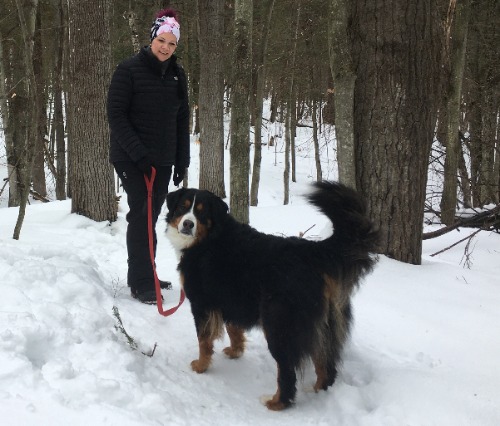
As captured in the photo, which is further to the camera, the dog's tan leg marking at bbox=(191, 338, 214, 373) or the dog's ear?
the dog's ear

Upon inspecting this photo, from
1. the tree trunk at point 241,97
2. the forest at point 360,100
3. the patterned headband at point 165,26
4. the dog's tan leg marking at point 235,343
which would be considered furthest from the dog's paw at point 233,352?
the tree trunk at point 241,97

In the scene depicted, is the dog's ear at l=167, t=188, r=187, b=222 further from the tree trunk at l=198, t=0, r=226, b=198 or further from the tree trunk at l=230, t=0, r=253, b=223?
the tree trunk at l=198, t=0, r=226, b=198

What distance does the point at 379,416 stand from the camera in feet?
9.06

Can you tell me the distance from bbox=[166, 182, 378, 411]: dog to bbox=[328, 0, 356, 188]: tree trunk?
2182 mm

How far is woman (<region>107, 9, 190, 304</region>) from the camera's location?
4.00 m

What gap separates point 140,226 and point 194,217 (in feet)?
3.80

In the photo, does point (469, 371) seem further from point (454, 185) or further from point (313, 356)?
point (454, 185)

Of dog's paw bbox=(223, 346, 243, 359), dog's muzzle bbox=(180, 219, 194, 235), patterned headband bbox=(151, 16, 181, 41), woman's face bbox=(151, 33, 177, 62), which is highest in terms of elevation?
patterned headband bbox=(151, 16, 181, 41)

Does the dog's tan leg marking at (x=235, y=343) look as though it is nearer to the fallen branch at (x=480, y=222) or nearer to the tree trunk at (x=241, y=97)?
the tree trunk at (x=241, y=97)

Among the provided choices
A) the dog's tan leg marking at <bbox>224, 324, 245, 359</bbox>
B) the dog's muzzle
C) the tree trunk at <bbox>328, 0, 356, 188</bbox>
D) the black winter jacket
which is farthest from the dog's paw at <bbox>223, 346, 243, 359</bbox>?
the tree trunk at <bbox>328, 0, 356, 188</bbox>

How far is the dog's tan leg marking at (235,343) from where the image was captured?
3650 mm

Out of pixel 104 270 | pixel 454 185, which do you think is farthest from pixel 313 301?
pixel 454 185

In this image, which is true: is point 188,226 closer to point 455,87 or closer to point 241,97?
point 241,97

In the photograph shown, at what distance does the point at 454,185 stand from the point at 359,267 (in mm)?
8085
